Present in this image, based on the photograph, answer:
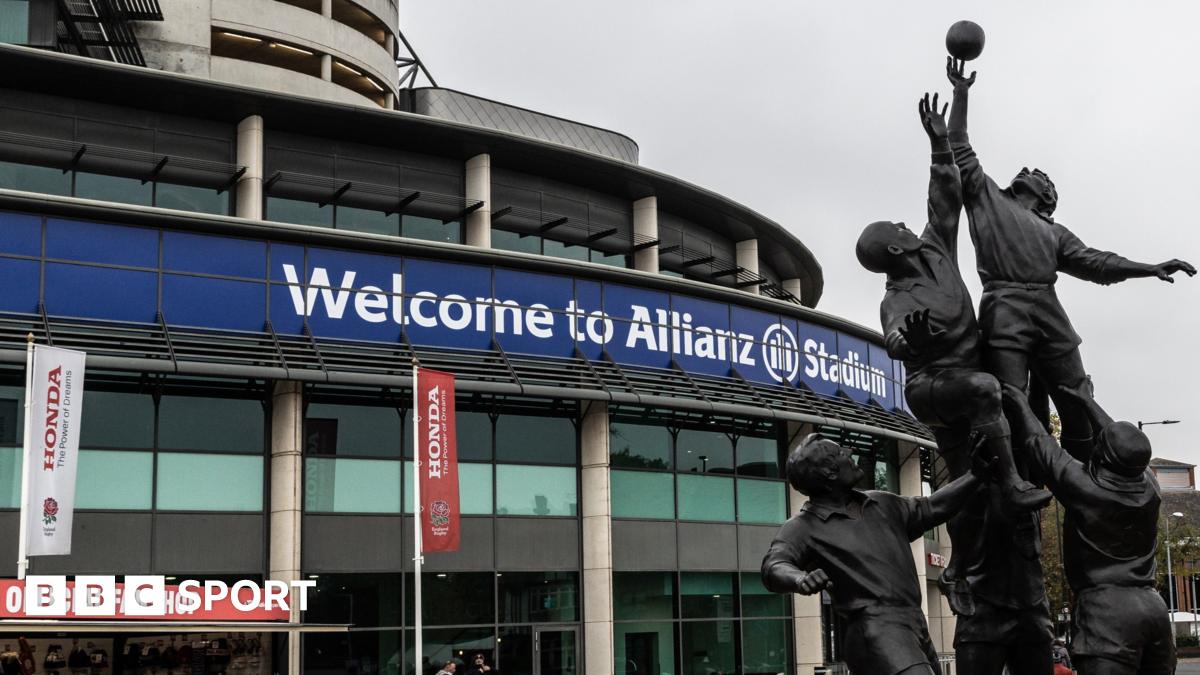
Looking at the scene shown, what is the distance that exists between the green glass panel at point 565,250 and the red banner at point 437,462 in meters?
8.50

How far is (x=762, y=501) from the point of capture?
119 feet

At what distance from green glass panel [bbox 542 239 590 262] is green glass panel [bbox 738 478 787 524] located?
6.82m

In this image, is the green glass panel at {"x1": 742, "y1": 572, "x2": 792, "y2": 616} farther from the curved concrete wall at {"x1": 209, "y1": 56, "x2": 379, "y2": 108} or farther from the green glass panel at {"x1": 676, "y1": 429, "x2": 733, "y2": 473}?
the curved concrete wall at {"x1": 209, "y1": 56, "x2": 379, "y2": 108}

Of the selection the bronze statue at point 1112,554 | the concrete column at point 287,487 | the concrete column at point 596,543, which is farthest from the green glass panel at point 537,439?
the bronze statue at point 1112,554

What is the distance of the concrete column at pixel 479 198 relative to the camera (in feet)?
112

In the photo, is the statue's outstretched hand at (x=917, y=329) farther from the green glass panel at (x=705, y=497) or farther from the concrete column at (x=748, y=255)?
the concrete column at (x=748, y=255)

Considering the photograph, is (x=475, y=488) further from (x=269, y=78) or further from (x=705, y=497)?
(x=269, y=78)

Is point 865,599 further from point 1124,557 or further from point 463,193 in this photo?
point 463,193

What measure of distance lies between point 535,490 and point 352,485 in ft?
14.0

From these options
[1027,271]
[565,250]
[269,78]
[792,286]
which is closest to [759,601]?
[565,250]

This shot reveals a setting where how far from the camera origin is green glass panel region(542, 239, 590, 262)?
36219 millimetres

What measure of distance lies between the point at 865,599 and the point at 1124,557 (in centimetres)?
156

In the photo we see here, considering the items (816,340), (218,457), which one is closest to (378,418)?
(218,457)

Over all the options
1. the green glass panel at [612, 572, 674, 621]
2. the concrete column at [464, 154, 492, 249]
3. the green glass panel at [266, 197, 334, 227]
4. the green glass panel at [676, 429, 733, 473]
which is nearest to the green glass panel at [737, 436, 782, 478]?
the green glass panel at [676, 429, 733, 473]
